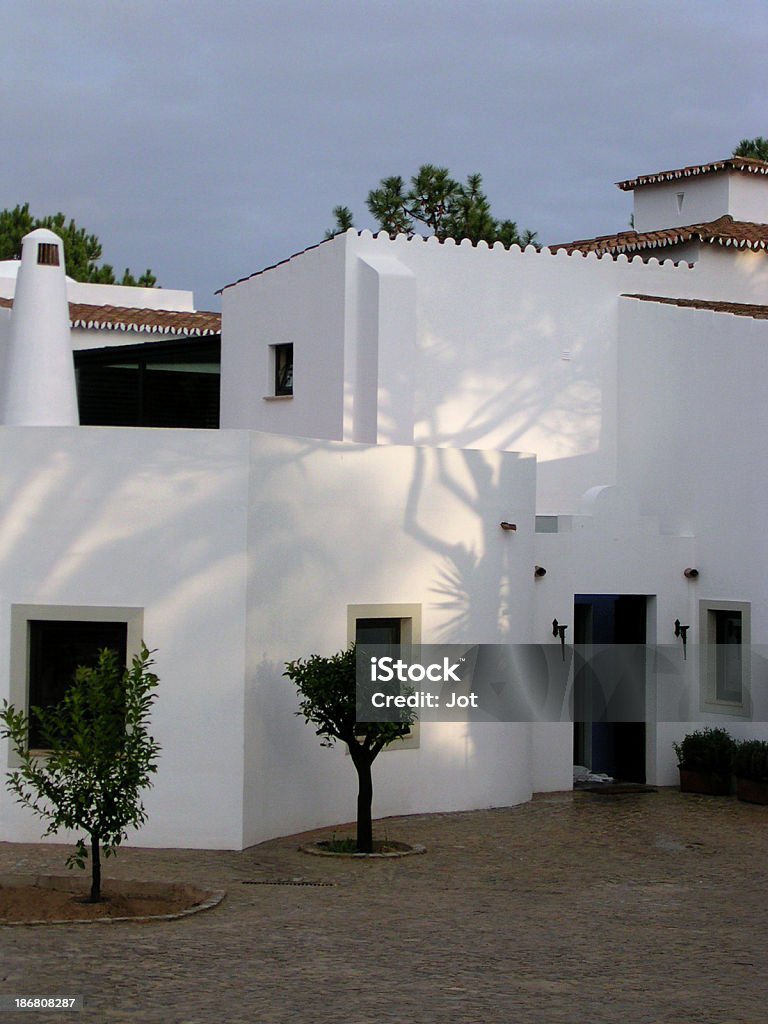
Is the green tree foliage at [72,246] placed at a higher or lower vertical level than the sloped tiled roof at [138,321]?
higher

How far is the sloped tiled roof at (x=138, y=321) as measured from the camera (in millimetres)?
26891

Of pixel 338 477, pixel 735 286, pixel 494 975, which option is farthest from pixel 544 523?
pixel 494 975

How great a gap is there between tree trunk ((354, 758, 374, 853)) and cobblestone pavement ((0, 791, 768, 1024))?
0.47m

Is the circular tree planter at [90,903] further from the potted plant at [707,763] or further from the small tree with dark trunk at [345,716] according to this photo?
the potted plant at [707,763]

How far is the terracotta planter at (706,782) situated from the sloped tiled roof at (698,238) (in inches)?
298

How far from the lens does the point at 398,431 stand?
18719 millimetres

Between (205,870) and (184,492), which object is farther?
(184,492)

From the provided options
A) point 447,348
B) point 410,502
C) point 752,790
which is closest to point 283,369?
point 447,348

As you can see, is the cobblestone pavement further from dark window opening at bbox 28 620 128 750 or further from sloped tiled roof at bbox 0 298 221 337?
sloped tiled roof at bbox 0 298 221 337

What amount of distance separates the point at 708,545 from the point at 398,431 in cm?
409

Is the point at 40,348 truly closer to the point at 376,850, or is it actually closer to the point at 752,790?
the point at 376,850

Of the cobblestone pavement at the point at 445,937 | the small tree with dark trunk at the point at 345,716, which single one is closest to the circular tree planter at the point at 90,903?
the cobblestone pavement at the point at 445,937

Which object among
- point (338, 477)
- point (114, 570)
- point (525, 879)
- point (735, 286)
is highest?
point (735, 286)

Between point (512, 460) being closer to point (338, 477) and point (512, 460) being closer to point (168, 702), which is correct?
point (338, 477)
